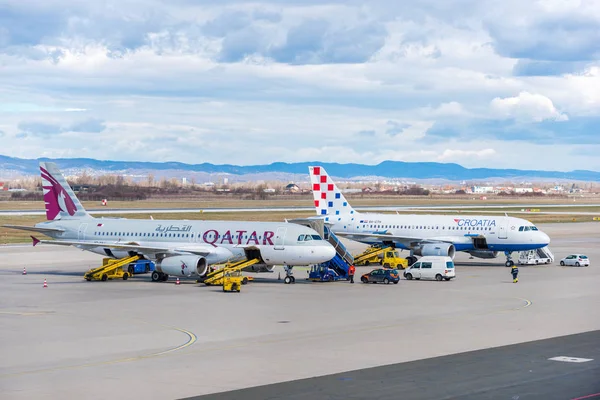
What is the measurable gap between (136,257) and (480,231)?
3176 centimetres

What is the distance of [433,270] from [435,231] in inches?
560

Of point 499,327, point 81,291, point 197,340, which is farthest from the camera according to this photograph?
point 81,291

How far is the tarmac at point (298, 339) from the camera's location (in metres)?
29.6

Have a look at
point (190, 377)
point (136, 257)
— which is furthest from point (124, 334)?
point (136, 257)

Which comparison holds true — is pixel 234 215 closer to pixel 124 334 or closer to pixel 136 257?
pixel 136 257

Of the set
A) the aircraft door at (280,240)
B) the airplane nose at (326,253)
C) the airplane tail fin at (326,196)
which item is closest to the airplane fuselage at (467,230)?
the airplane tail fin at (326,196)

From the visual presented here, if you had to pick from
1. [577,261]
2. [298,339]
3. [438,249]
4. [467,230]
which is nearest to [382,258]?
[438,249]

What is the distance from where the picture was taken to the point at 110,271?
65.2 meters

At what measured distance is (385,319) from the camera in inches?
1802

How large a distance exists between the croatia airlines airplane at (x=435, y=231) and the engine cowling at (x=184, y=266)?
23444 millimetres

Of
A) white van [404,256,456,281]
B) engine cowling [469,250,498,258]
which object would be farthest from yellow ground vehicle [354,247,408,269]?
white van [404,256,456,281]

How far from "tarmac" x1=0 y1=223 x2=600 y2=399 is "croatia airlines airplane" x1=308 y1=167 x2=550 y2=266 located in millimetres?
12581

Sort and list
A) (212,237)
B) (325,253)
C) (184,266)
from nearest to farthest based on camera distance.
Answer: (325,253) < (184,266) < (212,237)

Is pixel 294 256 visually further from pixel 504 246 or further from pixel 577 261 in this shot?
pixel 577 261
